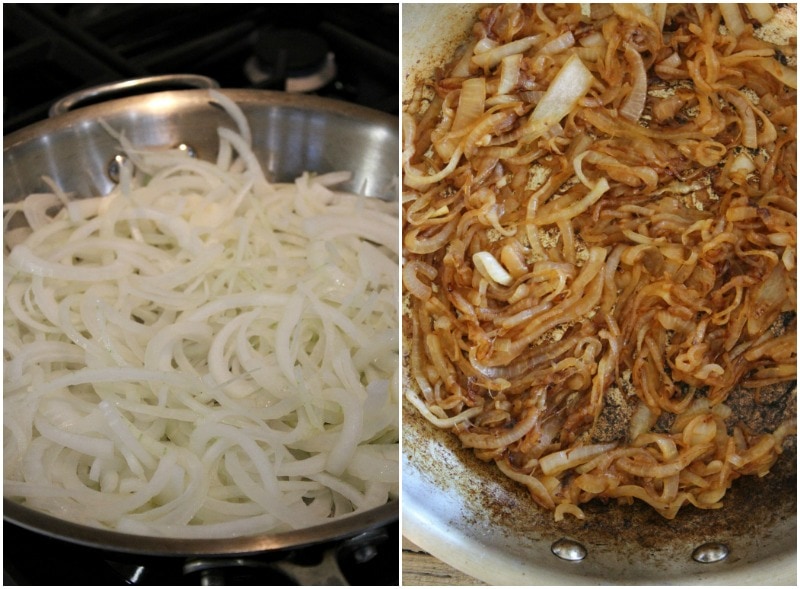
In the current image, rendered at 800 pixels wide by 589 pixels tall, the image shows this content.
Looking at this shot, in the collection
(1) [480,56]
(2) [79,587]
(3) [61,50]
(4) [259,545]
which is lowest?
(2) [79,587]

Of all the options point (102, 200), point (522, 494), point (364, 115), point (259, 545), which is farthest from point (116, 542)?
point (364, 115)

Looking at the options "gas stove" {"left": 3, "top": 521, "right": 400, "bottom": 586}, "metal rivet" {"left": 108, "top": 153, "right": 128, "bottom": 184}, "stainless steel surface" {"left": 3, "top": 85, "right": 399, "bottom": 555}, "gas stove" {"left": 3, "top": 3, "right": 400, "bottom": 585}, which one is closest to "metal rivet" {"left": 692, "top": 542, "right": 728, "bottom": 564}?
"gas stove" {"left": 3, "top": 521, "right": 400, "bottom": 586}

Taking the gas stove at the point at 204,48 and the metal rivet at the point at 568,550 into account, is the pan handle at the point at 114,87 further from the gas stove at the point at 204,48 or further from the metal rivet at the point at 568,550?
the metal rivet at the point at 568,550

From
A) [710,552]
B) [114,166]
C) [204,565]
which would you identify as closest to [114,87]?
[114,166]

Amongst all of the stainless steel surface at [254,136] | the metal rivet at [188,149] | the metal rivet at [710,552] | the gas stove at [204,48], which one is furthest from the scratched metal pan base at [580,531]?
the gas stove at [204,48]

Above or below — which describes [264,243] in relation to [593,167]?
below

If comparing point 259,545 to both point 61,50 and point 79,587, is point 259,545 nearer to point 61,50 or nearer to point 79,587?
point 79,587

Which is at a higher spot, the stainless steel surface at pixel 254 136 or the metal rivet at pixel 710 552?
the stainless steel surface at pixel 254 136
